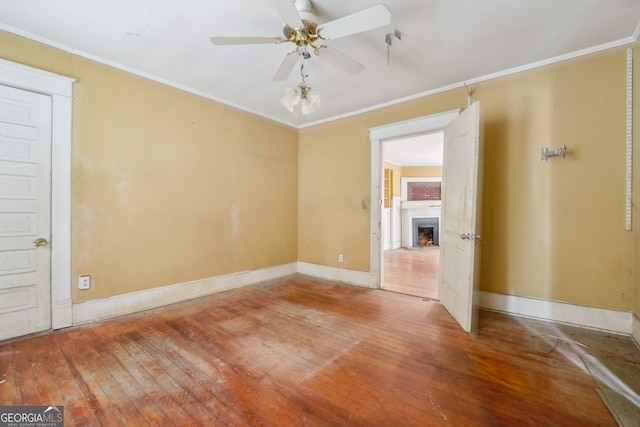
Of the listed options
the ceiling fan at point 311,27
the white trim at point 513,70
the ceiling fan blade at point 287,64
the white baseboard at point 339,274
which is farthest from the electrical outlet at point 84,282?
the white trim at point 513,70

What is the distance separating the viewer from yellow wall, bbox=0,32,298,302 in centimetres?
258

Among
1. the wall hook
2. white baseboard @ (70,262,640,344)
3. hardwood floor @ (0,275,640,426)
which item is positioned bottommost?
hardwood floor @ (0,275,640,426)

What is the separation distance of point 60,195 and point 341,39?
2.98m

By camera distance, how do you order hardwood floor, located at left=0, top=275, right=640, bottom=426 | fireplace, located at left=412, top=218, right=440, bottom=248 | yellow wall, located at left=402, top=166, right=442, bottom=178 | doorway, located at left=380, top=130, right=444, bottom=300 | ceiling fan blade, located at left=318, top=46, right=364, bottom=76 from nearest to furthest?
hardwood floor, located at left=0, top=275, right=640, bottom=426 < ceiling fan blade, located at left=318, top=46, right=364, bottom=76 < doorway, located at left=380, top=130, right=444, bottom=300 < fireplace, located at left=412, top=218, right=440, bottom=248 < yellow wall, located at left=402, top=166, right=442, bottom=178

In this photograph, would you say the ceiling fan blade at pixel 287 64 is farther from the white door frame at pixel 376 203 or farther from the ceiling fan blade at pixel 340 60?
the white door frame at pixel 376 203

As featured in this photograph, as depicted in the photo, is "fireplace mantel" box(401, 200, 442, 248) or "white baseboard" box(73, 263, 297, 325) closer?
"white baseboard" box(73, 263, 297, 325)

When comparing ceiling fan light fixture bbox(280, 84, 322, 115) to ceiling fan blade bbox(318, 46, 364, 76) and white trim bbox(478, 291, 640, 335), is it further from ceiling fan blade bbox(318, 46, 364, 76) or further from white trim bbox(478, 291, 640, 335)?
white trim bbox(478, 291, 640, 335)

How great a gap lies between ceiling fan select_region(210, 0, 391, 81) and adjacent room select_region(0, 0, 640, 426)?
2 cm

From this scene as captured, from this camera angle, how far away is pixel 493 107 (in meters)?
2.97

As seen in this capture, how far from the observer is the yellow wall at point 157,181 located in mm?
2580

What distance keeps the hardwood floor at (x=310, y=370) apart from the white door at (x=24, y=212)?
0.27 m

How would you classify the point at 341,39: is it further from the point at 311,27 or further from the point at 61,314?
the point at 61,314

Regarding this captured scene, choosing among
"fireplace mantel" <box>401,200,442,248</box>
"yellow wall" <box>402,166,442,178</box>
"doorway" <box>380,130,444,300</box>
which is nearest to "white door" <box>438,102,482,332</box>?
"doorway" <box>380,130,444,300</box>

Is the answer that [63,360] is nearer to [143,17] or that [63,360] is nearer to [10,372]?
[10,372]
